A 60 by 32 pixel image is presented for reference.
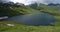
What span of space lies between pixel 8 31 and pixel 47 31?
15.6 meters

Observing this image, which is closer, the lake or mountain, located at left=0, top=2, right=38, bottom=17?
the lake

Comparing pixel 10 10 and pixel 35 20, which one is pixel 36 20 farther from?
pixel 10 10

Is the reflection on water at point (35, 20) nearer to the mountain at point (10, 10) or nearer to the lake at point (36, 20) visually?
the lake at point (36, 20)

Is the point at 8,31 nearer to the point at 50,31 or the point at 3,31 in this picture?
the point at 3,31

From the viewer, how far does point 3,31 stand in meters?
56.8

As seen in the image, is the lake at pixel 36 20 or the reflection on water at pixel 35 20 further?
the reflection on water at pixel 35 20

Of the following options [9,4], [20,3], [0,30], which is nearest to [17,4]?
[20,3]

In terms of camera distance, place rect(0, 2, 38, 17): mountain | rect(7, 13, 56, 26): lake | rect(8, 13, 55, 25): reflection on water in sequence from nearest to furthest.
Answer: rect(7, 13, 56, 26): lake, rect(8, 13, 55, 25): reflection on water, rect(0, 2, 38, 17): mountain

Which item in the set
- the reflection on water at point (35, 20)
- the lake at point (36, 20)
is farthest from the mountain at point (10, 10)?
the lake at point (36, 20)

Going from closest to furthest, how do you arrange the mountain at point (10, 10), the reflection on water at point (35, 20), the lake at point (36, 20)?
1. the lake at point (36, 20)
2. the reflection on water at point (35, 20)
3. the mountain at point (10, 10)

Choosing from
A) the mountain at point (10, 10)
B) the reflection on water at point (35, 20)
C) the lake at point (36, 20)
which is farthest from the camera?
the mountain at point (10, 10)

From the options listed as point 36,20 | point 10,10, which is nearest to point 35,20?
point 36,20

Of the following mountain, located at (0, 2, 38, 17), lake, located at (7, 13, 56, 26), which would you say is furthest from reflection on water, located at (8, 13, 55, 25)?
mountain, located at (0, 2, 38, 17)

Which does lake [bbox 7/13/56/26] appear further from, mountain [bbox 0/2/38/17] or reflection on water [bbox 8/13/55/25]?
mountain [bbox 0/2/38/17]
